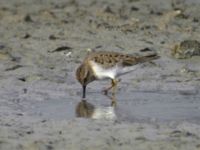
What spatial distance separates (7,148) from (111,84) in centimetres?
410

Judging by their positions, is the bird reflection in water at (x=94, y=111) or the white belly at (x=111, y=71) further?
the white belly at (x=111, y=71)

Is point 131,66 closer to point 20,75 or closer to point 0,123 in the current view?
point 20,75

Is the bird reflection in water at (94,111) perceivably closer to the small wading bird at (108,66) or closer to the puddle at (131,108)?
the puddle at (131,108)

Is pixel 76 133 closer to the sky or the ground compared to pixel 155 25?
closer to the ground

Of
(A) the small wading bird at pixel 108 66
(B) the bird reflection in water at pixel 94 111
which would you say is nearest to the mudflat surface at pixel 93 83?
(B) the bird reflection in water at pixel 94 111

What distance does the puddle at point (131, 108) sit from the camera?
33.8 ft

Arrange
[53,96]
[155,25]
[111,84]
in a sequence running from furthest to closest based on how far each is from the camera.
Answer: [155,25] → [111,84] → [53,96]

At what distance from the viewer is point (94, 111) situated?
10711 mm

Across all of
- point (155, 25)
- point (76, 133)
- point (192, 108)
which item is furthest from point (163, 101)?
point (155, 25)

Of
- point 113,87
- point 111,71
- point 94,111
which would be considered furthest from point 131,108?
point 111,71

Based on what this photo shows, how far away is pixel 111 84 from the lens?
12500 mm

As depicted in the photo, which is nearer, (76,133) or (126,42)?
(76,133)

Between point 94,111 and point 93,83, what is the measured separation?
2.37 m

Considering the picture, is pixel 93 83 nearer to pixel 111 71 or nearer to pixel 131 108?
pixel 111 71
